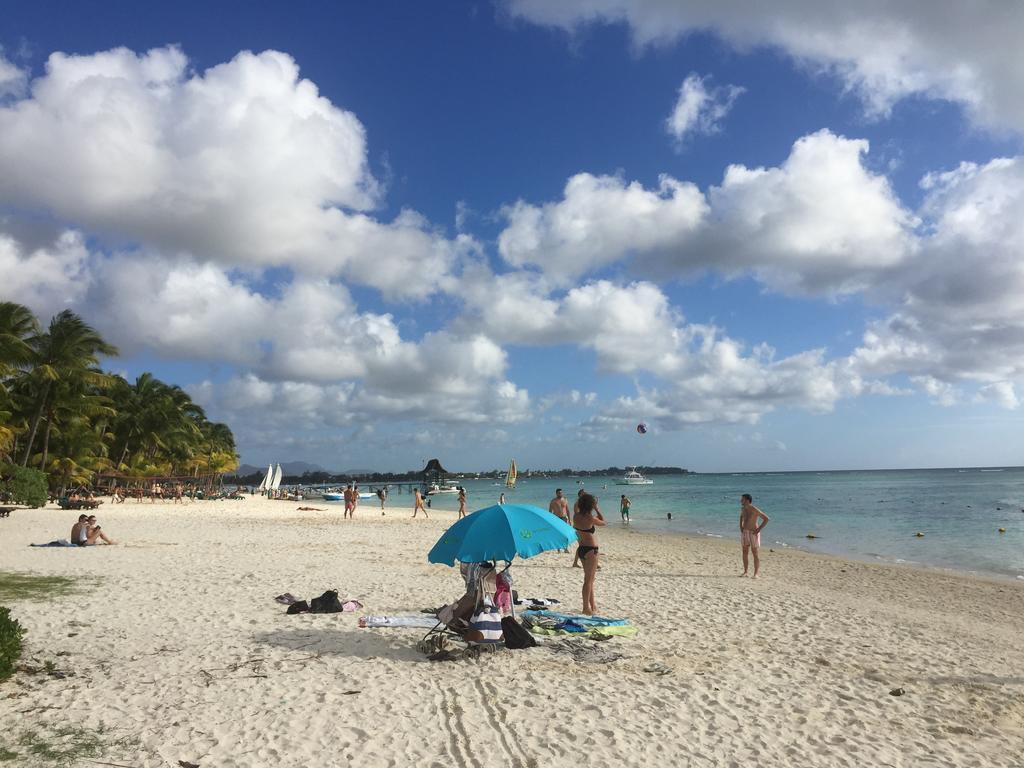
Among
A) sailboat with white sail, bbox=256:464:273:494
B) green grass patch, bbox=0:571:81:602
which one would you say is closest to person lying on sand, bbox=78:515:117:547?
green grass patch, bbox=0:571:81:602

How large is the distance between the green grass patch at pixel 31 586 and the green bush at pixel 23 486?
20057mm

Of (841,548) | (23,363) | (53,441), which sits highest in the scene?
(23,363)

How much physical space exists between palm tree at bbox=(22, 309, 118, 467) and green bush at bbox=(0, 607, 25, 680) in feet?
93.5

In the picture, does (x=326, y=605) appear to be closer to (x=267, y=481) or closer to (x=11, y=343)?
(x=11, y=343)

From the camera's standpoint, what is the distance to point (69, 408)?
34.0m

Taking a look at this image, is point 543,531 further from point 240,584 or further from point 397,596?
point 240,584

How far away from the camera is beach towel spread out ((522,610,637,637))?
25.2 ft

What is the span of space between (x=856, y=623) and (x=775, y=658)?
3046 mm

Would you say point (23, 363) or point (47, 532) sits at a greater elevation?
point (23, 363)

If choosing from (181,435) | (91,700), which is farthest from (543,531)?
(181,435)

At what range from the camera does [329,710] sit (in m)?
5.32

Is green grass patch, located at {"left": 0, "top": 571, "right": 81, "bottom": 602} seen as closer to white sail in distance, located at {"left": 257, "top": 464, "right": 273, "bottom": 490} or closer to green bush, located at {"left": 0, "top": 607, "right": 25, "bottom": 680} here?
green bush, located at {"left": 0, "top": 607, "right": 25, "bottom": 680}

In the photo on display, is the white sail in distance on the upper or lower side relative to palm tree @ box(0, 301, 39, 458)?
lower

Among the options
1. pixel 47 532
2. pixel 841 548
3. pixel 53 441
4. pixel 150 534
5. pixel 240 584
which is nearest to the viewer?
pixel 240 584
